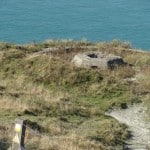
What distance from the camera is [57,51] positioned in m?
23.7

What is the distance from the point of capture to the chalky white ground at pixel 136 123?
1425 centimetres

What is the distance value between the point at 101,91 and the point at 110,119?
2.98m

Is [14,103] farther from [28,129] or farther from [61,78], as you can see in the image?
[61,78]

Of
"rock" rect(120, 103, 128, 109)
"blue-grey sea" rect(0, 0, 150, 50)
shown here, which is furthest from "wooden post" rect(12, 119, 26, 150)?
"blue-grey sea" rect(0, 0, 150, 50)

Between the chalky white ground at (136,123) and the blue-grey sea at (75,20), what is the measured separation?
26.8m

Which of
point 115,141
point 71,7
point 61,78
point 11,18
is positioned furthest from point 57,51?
point 71,7

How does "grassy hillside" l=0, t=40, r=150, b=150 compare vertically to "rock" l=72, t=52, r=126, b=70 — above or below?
below

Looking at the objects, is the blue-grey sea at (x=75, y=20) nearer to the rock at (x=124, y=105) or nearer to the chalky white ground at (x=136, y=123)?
the rock at (x=124, y=105)

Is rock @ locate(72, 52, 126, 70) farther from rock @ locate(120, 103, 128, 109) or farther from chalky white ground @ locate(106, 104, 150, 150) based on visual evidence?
chalky white ground @ locate(106, 104, 150, 150)

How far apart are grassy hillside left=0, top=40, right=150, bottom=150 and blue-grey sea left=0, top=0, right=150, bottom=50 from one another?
2003 cm

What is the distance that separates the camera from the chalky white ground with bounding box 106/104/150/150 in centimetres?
1425

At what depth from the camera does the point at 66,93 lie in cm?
1869

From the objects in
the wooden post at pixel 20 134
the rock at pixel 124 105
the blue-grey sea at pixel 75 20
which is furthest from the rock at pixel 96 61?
the blue-grey sea at pixel 75 20

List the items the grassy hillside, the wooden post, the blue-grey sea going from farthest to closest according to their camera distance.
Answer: the blue-grey sea → the grassy hillside → the wooden post
